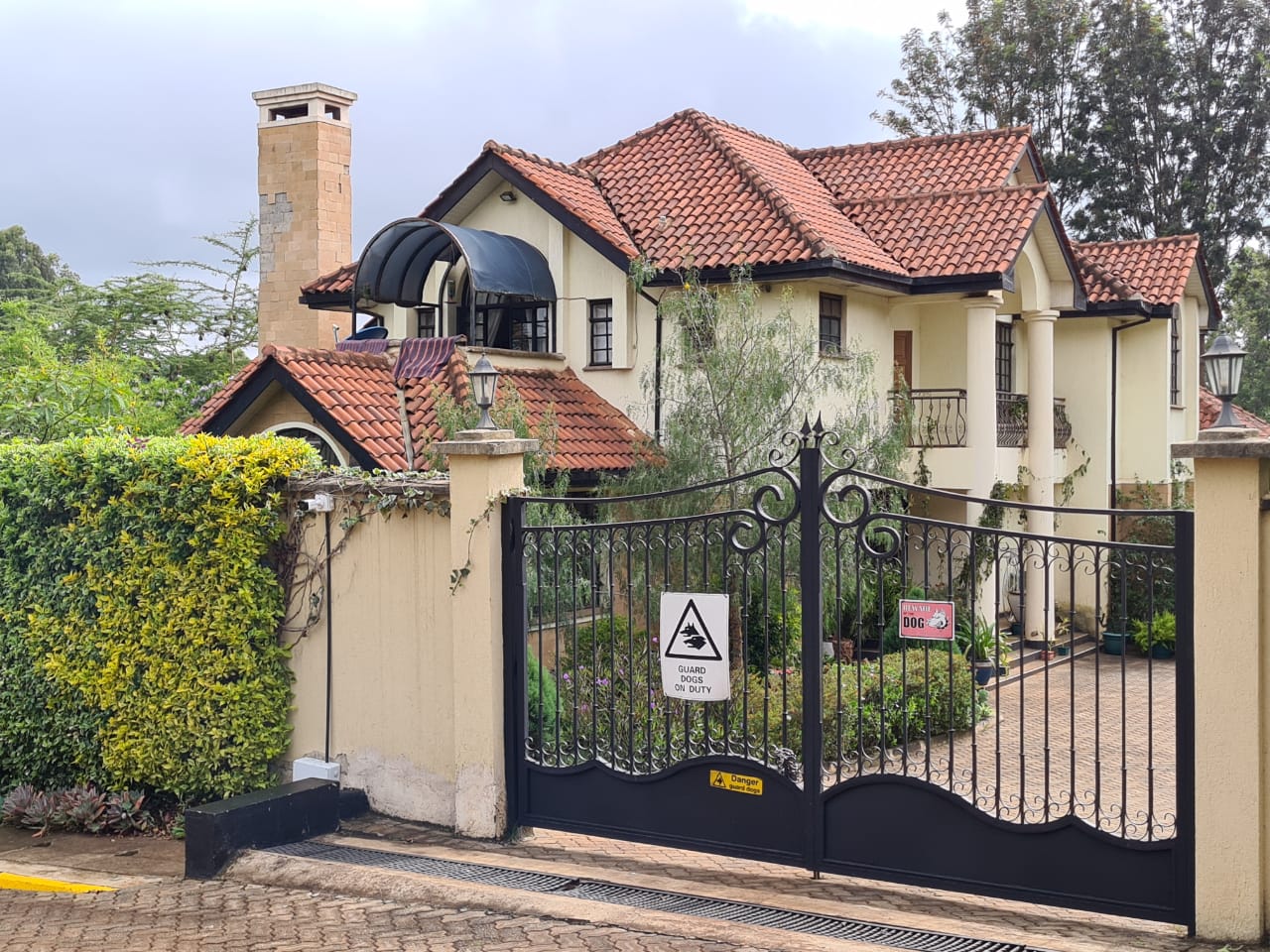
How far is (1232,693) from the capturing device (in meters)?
6.67

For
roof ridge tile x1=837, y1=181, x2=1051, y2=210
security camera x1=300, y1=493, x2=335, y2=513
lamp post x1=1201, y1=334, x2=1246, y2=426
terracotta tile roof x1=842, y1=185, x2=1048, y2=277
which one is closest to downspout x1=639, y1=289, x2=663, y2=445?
terracotta tile roof x1=842, y1=185, x2=1048, y2=277

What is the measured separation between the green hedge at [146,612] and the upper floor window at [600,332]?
31.5 feet

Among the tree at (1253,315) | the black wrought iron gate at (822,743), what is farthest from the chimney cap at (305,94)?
the tree at (1253,315)

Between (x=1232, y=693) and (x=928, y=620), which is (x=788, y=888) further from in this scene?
(x=1232, y=693)

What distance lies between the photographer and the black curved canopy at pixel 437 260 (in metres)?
18.3

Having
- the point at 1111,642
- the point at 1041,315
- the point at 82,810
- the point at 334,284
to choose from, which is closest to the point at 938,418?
the point at 1041,315

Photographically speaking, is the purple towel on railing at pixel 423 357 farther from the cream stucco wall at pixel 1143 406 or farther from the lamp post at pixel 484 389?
the cream stucco wall at pixel 1143 406

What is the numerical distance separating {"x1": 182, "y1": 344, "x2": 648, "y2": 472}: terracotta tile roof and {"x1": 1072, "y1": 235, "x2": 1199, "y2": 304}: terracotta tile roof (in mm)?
9464

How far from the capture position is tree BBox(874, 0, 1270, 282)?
3619 cm

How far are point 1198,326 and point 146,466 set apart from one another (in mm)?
23490

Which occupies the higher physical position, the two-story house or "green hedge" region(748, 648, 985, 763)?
the two-story house

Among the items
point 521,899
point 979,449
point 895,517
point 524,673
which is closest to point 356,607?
point 524,673

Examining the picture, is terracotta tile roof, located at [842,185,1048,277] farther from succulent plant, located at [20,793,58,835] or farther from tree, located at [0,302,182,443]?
succulent plant, located at [20,793,58,835]

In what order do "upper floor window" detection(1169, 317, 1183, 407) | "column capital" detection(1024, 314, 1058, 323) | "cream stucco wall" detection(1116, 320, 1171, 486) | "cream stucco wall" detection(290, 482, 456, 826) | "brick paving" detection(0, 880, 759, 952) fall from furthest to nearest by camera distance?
1. "upper floor window" detection(1169, 317, 1183, 407)
2. "cream stucco wall" detection(1116, 320, 1171, 486)
3. "column capital" detection(1024, 314, 1058, 323)
4. "cream stucco wall" detection(290, 482, 456, 826)
5. "brick paving" detection(0, 880, 759, 952)
